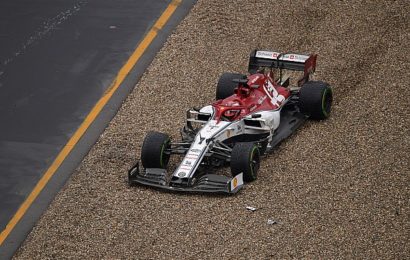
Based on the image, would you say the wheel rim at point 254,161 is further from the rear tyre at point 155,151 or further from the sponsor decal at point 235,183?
the rear tyre at point 155,151

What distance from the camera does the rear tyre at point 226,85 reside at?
1789 cm

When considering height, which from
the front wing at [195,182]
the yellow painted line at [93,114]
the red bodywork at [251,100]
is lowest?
the yellow painted line at [93,114]

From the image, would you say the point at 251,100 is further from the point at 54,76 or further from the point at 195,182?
the point at 54,76

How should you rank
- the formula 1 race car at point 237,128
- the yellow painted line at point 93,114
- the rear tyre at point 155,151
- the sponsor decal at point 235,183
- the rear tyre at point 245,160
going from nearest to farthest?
the sponsor decal at point 235,183, the rear tyre at point 245,160, the formula 1 race car at point 237,128, the yellow painted line at point 93,114, the rear tyre at point 155,151

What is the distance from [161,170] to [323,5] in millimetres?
7398

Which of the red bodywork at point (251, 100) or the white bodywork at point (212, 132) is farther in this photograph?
the red bodywork at point (251, 100)

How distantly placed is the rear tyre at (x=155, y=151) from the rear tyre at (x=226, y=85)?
1.98 m

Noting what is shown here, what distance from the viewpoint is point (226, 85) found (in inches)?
706

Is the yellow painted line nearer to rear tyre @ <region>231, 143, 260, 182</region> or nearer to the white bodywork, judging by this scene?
the white bodywork

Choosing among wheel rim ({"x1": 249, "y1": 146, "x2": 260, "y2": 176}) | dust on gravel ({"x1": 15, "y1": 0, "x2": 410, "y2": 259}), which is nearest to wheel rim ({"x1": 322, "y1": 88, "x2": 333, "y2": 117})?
dust on gravel ({"x1": 15, "y1": 0, "x2": 410, "y2": 259})

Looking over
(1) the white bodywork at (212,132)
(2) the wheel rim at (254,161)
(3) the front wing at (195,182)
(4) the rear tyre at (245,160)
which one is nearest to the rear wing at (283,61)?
(1) the white bodywork at (212,132)

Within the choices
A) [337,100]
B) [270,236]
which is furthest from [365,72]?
[270,236]

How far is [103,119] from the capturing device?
733 inches

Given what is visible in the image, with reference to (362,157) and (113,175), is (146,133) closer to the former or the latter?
(113,175)
